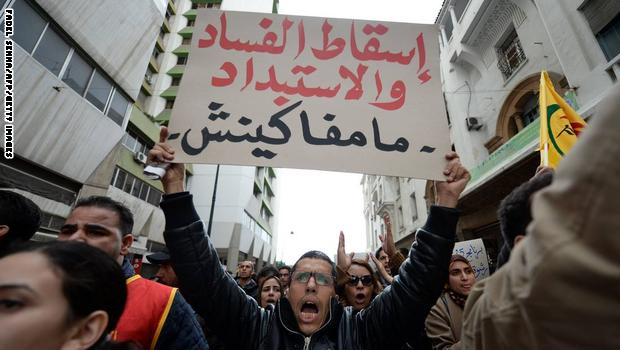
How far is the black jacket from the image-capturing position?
1.35 m

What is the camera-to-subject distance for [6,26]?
19.8 feet

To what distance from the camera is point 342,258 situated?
288 centimetres

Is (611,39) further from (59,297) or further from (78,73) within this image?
(78,73)

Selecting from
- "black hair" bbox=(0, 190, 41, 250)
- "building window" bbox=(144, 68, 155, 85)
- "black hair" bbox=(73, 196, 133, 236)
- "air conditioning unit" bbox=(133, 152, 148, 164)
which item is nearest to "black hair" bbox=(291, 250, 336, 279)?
"black hair" bbox=(73, 196, 133, 236)

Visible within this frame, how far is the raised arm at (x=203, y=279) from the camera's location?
1.33 metres

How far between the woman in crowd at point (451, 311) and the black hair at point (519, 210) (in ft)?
3.24

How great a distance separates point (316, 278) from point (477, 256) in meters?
3.58

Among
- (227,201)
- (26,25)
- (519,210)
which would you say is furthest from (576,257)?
(227,201)

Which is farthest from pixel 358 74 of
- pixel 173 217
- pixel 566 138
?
pixel 566 138

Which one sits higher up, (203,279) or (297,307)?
(203,279)

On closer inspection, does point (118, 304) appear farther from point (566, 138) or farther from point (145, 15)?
point (145, 15)

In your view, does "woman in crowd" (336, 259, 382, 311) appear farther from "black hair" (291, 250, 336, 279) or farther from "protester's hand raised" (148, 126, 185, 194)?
"protester's hand raised" (148, 126, 185, 194)

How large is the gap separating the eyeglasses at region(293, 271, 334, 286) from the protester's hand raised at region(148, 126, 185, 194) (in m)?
0.87

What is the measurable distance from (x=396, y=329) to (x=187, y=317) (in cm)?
126
